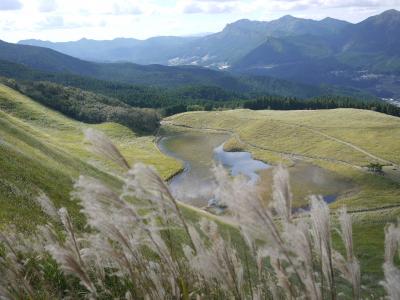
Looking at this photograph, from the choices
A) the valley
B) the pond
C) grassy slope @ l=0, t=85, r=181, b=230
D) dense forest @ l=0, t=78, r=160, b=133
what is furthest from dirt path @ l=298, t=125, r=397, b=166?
dense forest @ l=0, t=78, r=160, b=133

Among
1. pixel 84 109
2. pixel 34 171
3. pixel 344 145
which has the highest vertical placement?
pixel 34 171

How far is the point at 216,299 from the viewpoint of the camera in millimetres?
8180

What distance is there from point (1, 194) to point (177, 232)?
41.0ft

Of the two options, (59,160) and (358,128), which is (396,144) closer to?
(358,128)

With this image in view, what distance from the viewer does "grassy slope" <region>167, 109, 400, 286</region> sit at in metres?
63.9

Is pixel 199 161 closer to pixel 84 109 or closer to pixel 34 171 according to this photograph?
pixel 84 109

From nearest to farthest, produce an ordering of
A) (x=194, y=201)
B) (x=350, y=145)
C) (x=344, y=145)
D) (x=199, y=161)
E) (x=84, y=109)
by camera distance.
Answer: (x=194, y=201) < (x=199, y=161) < (x=344, y=145) < (x=350, y=145) < (x=84, y=109)

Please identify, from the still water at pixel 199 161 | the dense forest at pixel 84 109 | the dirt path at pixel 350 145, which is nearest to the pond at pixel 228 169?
the still water at pixel 199 161

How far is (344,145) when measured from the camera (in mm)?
113125

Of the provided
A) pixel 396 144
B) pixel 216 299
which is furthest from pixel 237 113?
pixel 216 299

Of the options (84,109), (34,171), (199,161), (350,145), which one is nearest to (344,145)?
(350,145)

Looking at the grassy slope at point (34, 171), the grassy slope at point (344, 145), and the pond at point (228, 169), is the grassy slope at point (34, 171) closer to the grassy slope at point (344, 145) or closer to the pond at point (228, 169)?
the pond at point (228, 169)

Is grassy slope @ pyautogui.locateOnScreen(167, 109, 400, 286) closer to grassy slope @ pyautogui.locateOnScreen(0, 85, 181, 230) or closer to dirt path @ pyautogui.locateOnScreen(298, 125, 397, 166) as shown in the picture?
dirt path @ pyautogui.locateOnScreen(298, 125, 397, 166)

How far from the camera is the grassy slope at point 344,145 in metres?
63.9
